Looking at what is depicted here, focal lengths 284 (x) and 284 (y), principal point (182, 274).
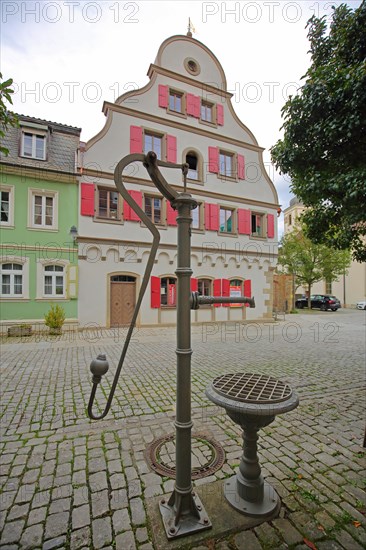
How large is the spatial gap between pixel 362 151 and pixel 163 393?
478 cm

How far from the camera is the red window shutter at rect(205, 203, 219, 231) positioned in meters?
14.1

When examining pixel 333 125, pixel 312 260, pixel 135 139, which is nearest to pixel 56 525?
pixel 333 125

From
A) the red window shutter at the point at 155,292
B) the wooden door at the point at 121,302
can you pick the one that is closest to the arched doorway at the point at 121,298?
the wooden door at the point at 121,302

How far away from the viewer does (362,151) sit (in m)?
4.29

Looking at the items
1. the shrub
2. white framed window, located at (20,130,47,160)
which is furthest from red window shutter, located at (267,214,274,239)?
white framed window, located at (20,130,47,160)

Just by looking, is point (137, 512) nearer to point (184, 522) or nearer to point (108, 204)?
point (184, 522)

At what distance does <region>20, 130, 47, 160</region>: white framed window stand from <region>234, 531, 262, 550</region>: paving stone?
13641mm

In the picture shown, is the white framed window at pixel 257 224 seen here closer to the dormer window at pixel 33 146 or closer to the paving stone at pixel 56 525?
the dormer window at pixel 33 146

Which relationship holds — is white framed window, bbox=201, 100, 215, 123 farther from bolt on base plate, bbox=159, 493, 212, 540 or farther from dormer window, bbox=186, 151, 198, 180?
bolt on base plate, bbox=159, 493, 212, 540

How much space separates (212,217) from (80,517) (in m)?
13.3

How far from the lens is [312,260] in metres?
24.8

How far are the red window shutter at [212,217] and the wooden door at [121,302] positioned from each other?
15.6 feet

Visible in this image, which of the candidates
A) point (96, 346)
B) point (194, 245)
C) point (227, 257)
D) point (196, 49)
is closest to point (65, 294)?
point (96, 346)

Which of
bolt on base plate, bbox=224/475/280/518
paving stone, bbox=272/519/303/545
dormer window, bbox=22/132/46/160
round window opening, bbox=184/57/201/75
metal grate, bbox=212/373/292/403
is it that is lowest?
paving stone, bbox=272/519/303/545
